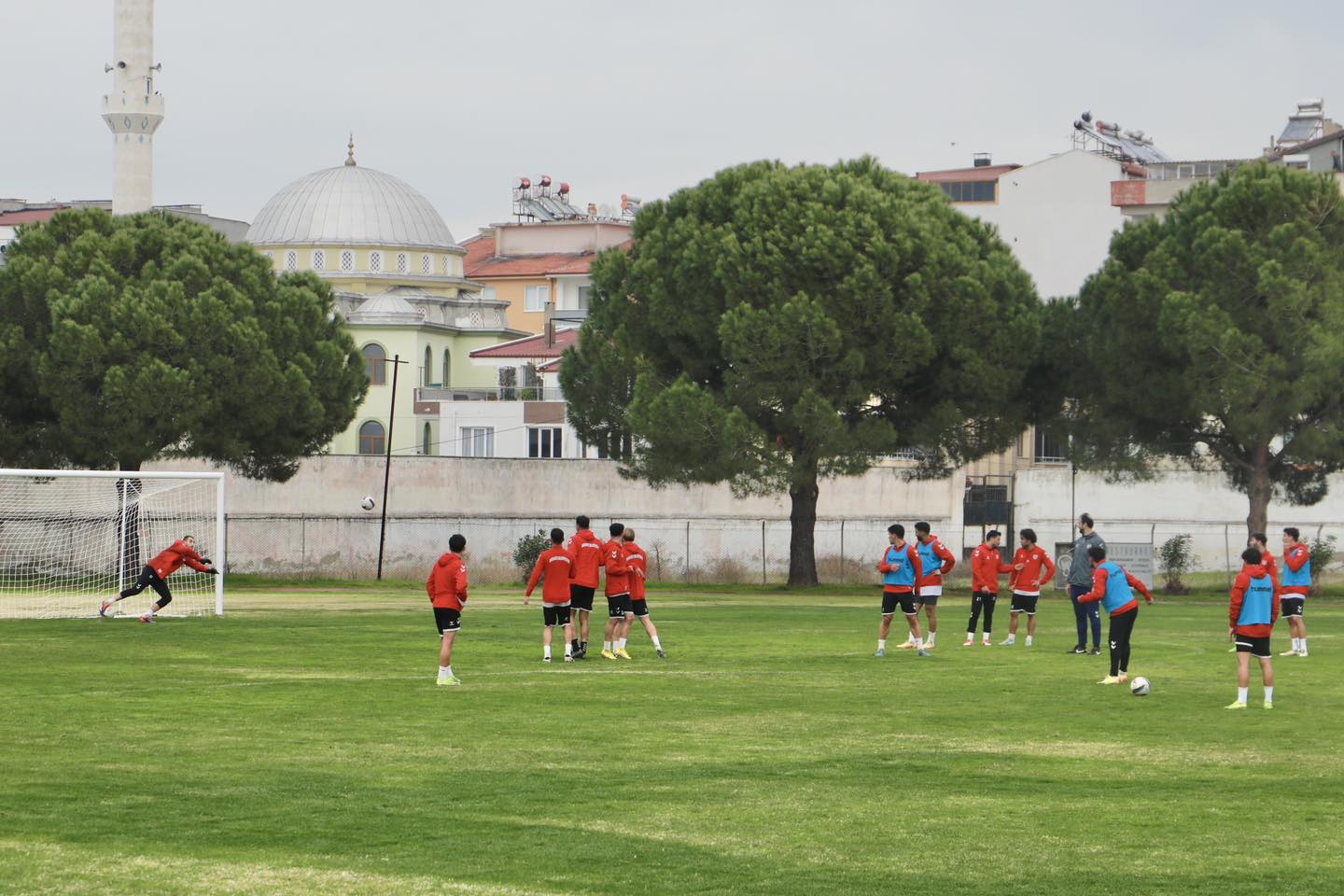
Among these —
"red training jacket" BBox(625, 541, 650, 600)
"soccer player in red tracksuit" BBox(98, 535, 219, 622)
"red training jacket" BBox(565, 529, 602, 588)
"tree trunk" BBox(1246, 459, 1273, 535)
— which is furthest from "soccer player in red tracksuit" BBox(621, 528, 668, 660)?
"tree trunk" BBox(1246, 459, 1273, 535)

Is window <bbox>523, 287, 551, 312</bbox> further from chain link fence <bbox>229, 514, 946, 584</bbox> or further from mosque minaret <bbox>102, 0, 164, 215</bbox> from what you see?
chain link fence <bbox>229, 514, 946, 584</bbox>

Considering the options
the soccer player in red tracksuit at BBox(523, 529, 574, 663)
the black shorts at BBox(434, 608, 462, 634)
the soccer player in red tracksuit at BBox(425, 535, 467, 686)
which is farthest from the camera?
the soccer player in red tracksuit at BBox(523, 529, 574, 663)

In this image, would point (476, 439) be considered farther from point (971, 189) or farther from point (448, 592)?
point (448, 592)

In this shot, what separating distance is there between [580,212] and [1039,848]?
142454 mm

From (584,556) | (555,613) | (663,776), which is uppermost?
(584,556)

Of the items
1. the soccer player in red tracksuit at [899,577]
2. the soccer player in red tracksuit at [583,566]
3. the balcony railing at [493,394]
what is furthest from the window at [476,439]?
the soccer player in red tracksuit at [583,566]

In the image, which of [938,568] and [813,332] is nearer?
[938,568]

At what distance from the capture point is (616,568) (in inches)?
1051

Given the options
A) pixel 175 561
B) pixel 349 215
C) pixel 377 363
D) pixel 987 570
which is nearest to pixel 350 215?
pixel 349 215

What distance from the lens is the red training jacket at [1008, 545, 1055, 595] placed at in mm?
30078

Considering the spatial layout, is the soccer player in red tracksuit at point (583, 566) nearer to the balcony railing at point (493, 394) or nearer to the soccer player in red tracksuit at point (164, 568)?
the soccer player in red tracksuit at point (164, 568)

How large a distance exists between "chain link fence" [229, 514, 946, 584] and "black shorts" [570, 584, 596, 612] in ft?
129

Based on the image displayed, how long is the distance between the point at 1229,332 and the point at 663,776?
40.7 metres

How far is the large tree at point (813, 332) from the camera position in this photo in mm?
54906
